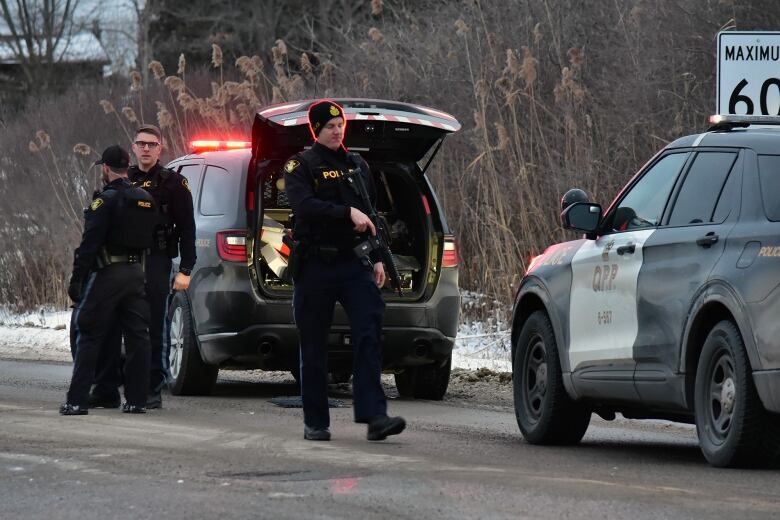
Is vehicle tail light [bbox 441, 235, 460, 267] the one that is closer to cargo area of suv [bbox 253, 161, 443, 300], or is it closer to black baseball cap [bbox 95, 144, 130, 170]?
cargo area of suv [bbox 253, 161, 443, 300]

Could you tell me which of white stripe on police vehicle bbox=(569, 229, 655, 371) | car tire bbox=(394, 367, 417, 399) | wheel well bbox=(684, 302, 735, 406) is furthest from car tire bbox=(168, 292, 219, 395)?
wheel well bbox=(684, 302, 735, 406)

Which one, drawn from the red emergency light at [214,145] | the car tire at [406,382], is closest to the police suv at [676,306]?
the car tire at [406,382]

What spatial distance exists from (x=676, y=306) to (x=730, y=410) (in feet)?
1.99

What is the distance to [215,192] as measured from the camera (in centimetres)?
1238

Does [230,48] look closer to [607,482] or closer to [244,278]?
[244,278]

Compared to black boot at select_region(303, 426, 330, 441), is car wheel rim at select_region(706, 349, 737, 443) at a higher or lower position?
higher

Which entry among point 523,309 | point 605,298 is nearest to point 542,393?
point 523,309

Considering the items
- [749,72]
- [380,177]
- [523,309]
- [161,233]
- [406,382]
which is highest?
[749,72]

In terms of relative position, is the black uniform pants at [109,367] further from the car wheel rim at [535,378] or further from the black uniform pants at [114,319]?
the car wheel rim at [535,378]

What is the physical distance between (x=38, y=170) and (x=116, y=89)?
37.4 ft

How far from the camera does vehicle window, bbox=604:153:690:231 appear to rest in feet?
27.9

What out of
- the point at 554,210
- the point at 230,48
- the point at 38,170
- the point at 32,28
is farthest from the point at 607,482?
the point at 32,28

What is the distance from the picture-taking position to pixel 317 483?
7.13 meters

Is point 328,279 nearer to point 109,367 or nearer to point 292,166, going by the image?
point 292,166
